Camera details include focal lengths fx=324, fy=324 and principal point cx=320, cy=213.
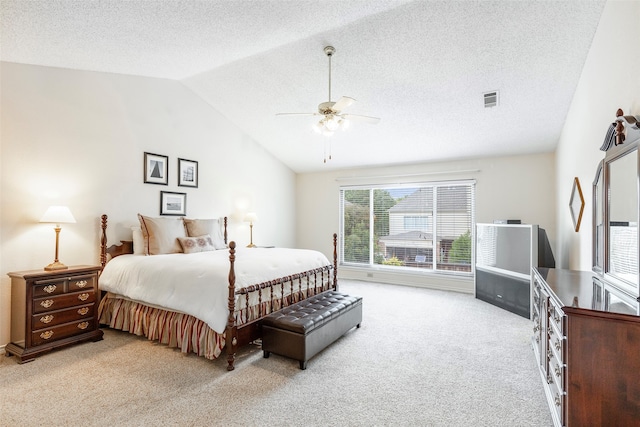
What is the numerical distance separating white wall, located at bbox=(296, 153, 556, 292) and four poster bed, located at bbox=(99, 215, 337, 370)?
2766 millimetres

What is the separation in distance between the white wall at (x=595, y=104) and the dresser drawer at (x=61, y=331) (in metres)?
4.85

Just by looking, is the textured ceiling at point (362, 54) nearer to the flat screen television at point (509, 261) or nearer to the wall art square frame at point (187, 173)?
the wall art square frame at point (187, 173)

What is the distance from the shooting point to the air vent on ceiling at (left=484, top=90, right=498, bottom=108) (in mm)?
3831

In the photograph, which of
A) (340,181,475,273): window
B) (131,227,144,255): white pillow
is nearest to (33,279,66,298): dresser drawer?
(131,227,144,255): white pillow

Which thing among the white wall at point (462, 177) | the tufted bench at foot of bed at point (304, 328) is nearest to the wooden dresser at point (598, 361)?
the tufted bench at foot of bed at point (304, 328)

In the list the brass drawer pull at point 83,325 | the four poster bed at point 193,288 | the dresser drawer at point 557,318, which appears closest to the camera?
the dresser drawer at point 557,318

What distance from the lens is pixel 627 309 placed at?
5.37 feet

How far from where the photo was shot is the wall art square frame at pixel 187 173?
4926 millimetres

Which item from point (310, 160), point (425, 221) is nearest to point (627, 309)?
point (425, 221)

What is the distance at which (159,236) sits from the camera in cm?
409

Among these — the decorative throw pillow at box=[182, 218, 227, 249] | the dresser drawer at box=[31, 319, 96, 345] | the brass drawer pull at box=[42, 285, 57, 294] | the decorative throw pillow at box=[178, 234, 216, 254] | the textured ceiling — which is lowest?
the dresser drawer at box=[31, 319, 96, 345]

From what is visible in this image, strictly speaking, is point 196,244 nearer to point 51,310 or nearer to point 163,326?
point 163,326

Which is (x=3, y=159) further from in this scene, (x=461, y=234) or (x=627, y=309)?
(x=461, y=234)

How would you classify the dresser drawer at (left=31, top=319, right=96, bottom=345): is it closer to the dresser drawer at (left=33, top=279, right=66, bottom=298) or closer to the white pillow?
the dresser drawer at (left=33, top=279, right=66, bottom=298)
